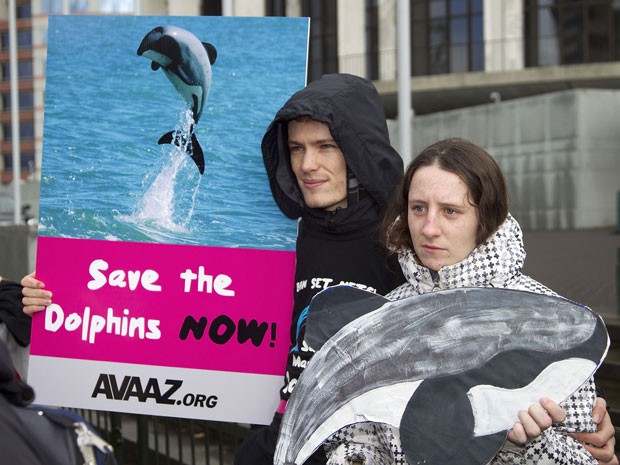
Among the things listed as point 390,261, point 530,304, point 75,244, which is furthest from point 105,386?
point 530,304

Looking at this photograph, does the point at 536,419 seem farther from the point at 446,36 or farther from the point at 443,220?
the point at 446,36

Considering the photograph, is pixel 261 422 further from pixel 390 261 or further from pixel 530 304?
pixel 530 304

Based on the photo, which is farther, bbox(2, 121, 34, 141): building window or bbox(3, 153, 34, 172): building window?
bbox(3, 153, 34, 172): building window

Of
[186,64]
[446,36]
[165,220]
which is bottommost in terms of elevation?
[165,220]

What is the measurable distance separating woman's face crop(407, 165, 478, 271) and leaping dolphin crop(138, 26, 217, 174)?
1118 millimetres

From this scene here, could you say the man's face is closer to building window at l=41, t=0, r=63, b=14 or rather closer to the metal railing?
the metal railing

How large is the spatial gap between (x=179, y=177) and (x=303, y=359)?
3.01 ft

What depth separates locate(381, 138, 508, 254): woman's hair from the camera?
1.96 m

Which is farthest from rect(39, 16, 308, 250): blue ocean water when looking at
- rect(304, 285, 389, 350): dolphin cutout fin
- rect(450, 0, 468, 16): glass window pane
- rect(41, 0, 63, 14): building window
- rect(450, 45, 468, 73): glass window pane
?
rect(41, 0, 63, 14): building window

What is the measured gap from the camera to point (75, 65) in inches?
116

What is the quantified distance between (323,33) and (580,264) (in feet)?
68.0

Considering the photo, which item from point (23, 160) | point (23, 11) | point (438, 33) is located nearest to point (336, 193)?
point (438, 33)

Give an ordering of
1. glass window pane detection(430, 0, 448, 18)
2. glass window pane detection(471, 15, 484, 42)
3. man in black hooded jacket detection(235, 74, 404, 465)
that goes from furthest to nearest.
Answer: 1. glass window pane detection(430, 0, 448, 18)
2. glass window pane detection(471, 15, 484, 42)
3. man in black hooded jacket detection(235, 74, 404, 465)

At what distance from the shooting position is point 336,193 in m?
2.42
